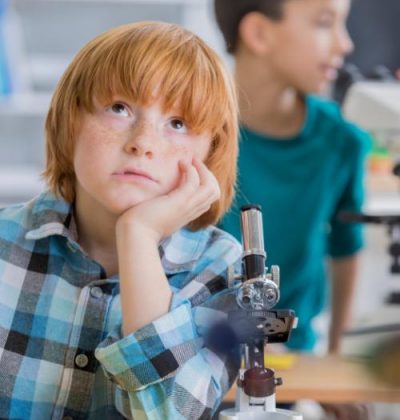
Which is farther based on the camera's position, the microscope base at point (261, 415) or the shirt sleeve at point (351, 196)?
the shirt sleeve at point (351, 196)

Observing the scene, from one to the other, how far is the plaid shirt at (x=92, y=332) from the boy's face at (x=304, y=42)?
0.70m

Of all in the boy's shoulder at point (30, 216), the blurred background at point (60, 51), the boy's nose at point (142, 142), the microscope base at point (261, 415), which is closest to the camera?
the microscope base at point (261, 415)

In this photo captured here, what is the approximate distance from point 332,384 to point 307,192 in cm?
52

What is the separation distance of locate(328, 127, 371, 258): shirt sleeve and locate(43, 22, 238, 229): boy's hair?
27.5 inches

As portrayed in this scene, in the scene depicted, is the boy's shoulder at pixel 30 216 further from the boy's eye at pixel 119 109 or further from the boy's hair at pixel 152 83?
the boy's eye at pixel 119 109

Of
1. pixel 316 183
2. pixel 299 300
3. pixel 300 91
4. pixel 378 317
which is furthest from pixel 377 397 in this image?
pixel 300 91

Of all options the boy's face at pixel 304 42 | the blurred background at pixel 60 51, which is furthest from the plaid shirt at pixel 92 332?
the blurred background at pixel 60 51

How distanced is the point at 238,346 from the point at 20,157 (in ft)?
9.32

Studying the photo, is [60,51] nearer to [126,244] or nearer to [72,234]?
[72,234]

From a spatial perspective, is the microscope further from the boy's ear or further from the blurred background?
the blurred background

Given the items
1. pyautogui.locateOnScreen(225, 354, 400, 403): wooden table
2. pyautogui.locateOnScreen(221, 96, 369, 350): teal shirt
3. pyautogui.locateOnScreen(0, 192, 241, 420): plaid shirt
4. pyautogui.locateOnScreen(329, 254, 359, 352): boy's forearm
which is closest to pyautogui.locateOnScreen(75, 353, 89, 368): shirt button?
pyautogui.locateOnScreen(0, 192, 241, 420): plaid shirt

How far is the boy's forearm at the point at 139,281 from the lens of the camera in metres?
0.81

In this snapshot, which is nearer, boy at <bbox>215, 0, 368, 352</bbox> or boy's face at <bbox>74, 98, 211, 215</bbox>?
boy's face at <bbox>74, 98, 211, 215</bbox>

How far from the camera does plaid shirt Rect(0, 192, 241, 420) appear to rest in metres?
0.81
